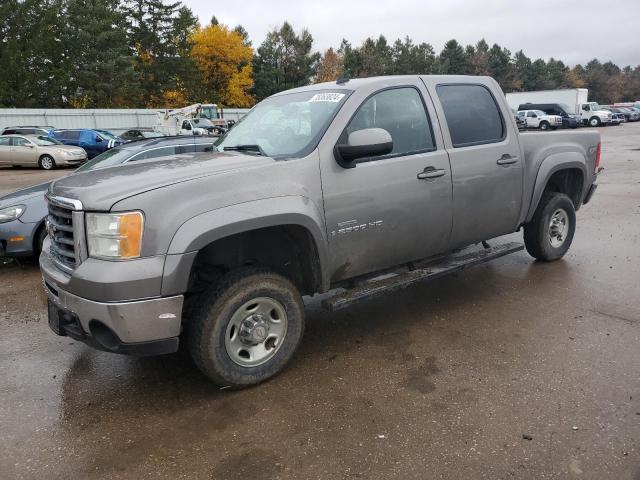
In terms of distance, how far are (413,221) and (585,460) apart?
2.02 metres

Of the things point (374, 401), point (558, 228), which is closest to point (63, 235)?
point (374, 401)

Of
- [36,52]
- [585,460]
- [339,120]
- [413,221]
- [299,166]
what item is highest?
[36,52]

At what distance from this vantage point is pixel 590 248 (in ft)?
22.6

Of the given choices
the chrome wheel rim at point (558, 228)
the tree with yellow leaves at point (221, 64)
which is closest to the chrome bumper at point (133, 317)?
the chrome wheel rim at point (558, 228)

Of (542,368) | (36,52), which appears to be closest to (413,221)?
(542,368)

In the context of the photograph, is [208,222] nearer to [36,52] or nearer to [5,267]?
[5,267]

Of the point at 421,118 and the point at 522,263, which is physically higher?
the point at 421,118

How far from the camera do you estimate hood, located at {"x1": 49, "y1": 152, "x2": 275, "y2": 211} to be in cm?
315

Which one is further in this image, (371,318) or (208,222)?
(371,318)

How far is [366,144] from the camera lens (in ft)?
12.0

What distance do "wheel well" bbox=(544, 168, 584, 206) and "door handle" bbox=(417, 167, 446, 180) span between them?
7.20 ft

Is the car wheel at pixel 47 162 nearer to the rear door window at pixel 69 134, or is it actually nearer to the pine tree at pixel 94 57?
the rear door window at pixel 69 134

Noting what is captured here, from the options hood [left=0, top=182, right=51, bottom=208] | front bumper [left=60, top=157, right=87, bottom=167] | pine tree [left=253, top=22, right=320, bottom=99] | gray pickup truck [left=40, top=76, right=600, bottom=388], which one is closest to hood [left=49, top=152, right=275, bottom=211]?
gray pickup truck [left=40, top=76, right=600, bottom=388]

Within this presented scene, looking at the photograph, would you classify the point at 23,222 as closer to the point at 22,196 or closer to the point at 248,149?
the point at 22,196
